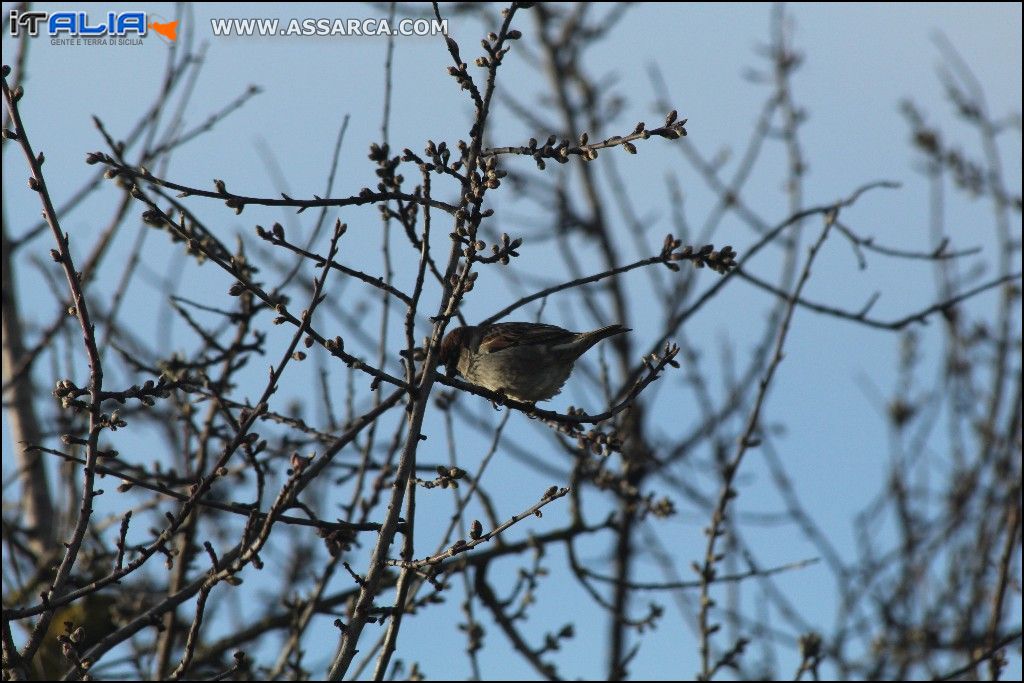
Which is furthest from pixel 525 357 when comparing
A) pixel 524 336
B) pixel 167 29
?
pixel 167 29

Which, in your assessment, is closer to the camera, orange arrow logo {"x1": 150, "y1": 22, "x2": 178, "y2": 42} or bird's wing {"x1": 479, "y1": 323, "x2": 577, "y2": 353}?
bird's wing {"x1": 479, "y1": 323, "x2": 577, "y2": 353}

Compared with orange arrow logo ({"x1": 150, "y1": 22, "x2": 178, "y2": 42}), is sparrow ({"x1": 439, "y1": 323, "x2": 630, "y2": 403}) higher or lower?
lower

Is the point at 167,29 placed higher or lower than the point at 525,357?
higher

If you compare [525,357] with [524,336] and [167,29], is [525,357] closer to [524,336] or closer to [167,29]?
[524,336]

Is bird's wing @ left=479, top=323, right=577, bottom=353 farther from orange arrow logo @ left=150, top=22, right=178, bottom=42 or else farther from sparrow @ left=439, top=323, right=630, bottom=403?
orange arrow logo @ left=150, top=22, right=178, bottom=42

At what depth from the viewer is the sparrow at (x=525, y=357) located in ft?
15.6

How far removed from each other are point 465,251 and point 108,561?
11.0ft

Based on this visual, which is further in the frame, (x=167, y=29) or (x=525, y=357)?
(x=167, y=29)

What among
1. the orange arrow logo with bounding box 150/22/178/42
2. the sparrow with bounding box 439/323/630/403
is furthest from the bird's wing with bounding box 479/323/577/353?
the orange arrow logo with bounding box 150/22/178/42

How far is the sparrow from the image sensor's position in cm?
477

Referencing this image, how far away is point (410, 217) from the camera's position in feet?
11.4

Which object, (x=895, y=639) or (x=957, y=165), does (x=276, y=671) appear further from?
(x=957, y=165)

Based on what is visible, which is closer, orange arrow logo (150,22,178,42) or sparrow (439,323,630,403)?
sparrow (439,323,630,403)

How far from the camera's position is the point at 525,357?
4.82m
